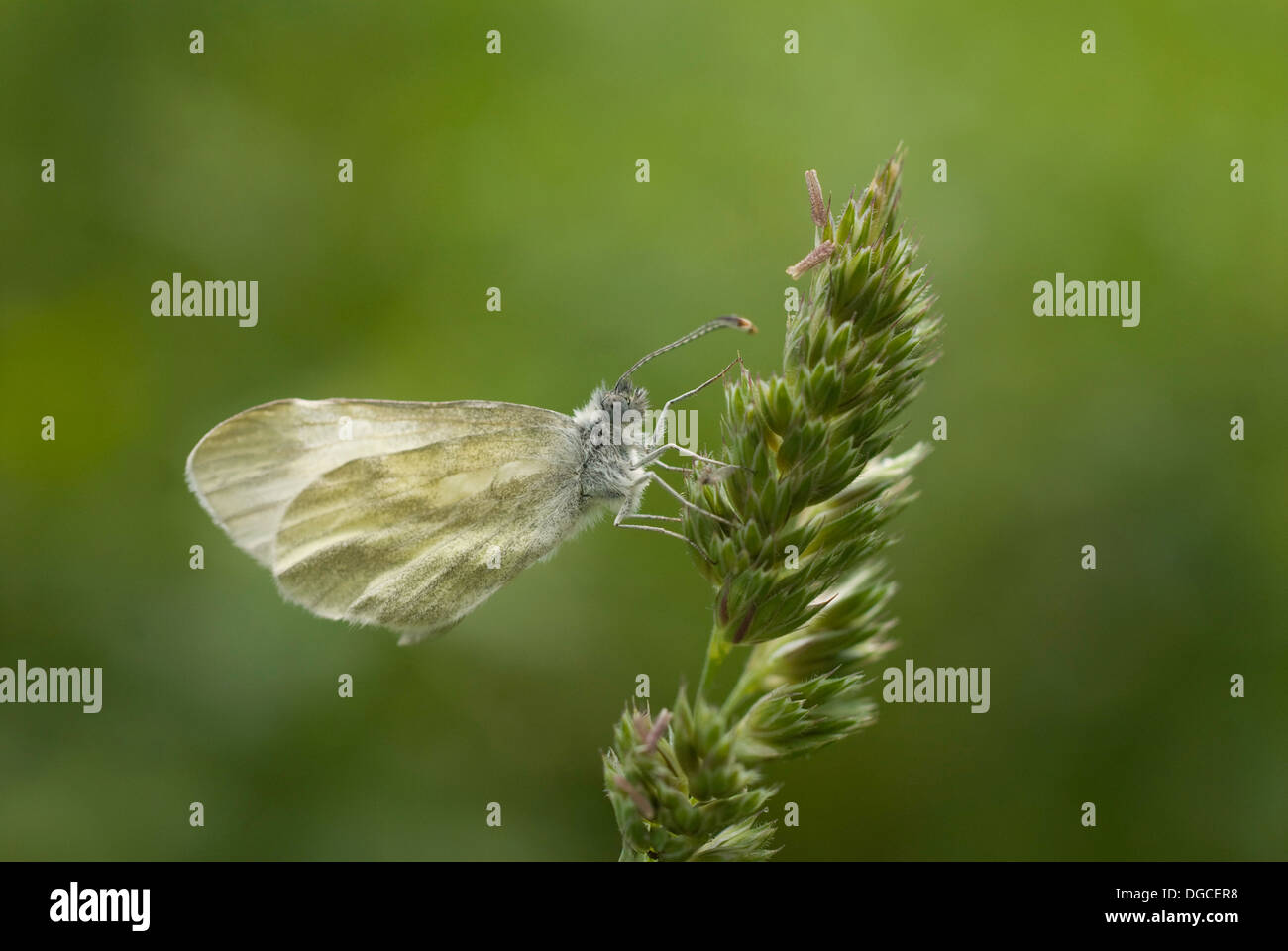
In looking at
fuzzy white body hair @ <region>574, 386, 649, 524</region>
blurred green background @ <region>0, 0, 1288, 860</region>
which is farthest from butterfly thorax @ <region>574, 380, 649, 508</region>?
blurred green background @ <region>0, 0, 1288, 860</region>

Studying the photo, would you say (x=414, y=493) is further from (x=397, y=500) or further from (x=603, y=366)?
(x=603, y=366)

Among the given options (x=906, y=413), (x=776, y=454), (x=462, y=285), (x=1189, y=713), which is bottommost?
(x=1189, y=713)

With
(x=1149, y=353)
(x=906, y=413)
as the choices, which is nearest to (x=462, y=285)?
(x=906, y=413)

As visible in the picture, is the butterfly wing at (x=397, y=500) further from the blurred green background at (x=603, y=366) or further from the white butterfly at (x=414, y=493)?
the blurred green background at (x=603, y=366)

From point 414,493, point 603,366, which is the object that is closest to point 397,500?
point 414,493

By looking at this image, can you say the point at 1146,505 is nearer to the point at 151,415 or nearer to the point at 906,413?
the point at 906,413

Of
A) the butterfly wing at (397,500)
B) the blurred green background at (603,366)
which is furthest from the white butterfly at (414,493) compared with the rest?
the blurred green background at (603,366)
